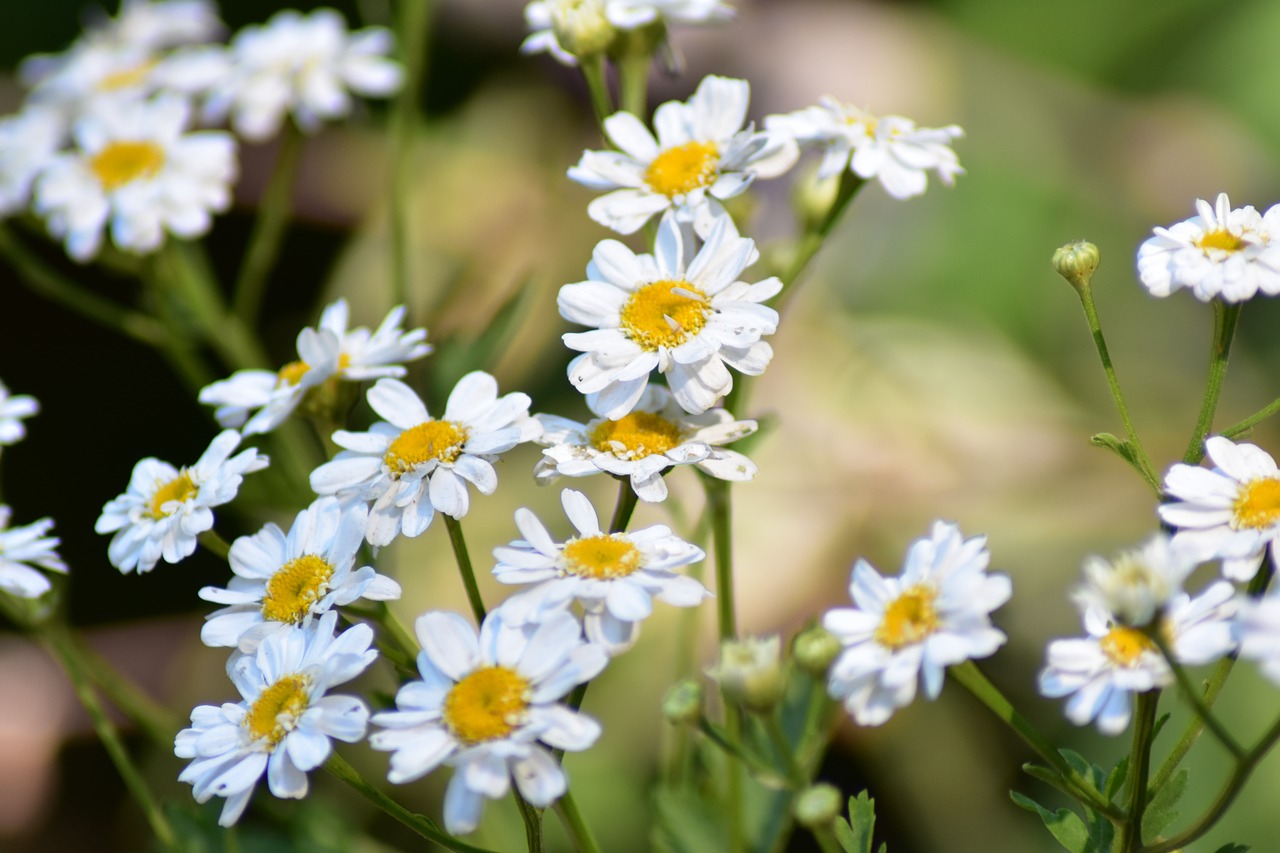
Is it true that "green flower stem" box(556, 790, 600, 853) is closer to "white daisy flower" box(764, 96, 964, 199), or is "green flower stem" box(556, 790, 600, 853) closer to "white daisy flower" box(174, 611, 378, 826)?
"white daisy flower" box(174, 611, 378, 826)

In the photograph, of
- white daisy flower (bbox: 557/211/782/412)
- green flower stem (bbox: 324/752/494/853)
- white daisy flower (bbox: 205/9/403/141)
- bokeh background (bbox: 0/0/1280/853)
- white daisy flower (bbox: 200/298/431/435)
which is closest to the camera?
green flower stem (bbox: 324/752/494/853)

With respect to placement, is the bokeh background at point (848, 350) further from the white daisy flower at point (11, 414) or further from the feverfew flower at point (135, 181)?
the white daisy flower at point (11, 414)

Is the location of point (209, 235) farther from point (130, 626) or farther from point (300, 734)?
point (300, 734)

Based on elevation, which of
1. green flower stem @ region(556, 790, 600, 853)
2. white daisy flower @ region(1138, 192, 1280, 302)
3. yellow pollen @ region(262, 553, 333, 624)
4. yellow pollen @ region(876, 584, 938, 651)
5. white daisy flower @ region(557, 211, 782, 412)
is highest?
white daisy flower @ region(1138, 192, 1280, 302)

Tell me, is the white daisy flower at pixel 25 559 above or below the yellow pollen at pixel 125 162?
below

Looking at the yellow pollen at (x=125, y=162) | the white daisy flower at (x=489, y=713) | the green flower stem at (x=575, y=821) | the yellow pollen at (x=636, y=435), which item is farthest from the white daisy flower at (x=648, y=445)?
the yellow pollen at (x=125, y=162)

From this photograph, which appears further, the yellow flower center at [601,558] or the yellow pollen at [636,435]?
the yellow pollen at [636,435]

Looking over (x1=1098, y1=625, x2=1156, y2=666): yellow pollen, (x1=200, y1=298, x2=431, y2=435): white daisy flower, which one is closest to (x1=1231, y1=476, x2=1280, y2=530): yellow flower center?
(x1=1098, y1=625, x2=1156, y2=666): yellow pollen

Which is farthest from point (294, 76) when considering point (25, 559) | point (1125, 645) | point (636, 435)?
point (1125, 645)
